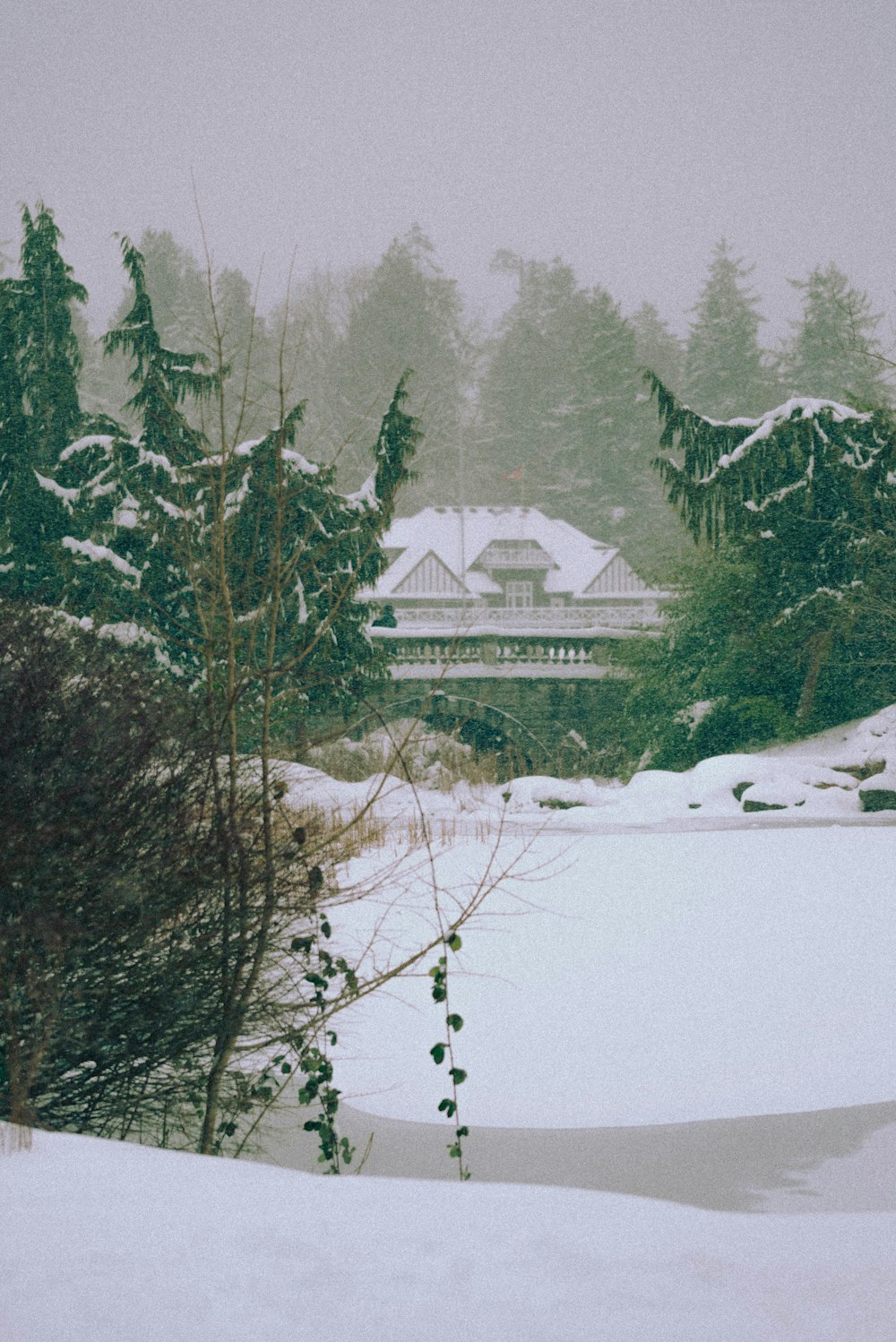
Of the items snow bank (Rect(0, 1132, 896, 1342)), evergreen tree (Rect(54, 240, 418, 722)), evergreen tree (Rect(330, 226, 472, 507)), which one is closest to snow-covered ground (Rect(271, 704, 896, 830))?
evergreen tree (Rect(54, 240, 418, 722))

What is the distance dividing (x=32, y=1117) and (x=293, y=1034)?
3.54 ft

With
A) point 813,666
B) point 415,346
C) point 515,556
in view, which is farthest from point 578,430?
point 813,666

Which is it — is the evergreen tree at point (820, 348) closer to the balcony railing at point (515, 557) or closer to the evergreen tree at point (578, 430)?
the evergreen tree at point (578, 430)

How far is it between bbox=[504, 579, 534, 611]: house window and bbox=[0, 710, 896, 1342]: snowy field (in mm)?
29919

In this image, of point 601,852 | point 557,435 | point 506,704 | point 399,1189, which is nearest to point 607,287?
point 557,435

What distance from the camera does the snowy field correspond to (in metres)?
2.82

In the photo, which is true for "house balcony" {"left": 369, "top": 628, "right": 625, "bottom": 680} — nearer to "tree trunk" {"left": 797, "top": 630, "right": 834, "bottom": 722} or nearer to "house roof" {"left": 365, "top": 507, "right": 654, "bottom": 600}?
"tree trunk" {"left": 797, "top": 630, "right": 834, "bottom": 722}

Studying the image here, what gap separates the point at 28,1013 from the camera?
14.9 feet

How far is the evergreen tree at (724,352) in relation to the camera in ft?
151

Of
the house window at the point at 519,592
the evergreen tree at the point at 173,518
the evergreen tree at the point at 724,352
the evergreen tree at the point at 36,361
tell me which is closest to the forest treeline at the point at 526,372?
the evergreen tree at the point at 724,352

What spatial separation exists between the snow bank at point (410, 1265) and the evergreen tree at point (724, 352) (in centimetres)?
4318

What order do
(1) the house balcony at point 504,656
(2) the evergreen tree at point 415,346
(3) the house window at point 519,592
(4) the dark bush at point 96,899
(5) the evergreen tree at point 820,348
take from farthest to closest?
(2) the evergreen tree at point 415,346 < (3) the house window at point 519,592 < (5) the evergreen tree at point 820,348 < (1) the house balcony at point 504,656 < (4) the dark bush at point 96,899

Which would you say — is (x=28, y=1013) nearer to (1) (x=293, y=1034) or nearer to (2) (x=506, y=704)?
(1) (x=293, y=1034)

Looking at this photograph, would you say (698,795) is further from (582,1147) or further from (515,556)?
(515,556)
